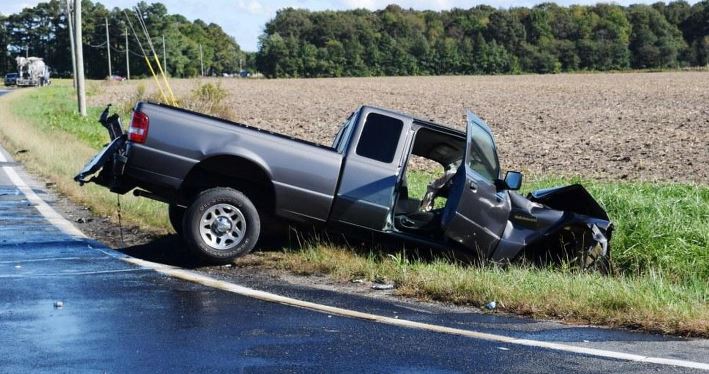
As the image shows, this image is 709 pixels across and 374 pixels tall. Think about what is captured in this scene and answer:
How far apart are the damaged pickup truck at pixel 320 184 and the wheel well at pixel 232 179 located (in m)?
0.01

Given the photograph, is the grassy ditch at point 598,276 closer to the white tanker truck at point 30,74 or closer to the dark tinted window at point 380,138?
the dark tinted window at point 380,138

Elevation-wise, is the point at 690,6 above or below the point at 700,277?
above

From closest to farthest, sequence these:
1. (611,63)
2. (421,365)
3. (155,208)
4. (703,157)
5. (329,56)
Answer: (421,365) → (155,208) → (703,157) → (611,63) → (329,56)

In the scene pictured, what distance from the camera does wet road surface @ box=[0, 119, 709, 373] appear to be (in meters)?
5.73

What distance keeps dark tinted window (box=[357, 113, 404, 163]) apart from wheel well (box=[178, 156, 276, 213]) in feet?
3.26

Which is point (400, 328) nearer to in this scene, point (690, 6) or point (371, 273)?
point (371, 273)

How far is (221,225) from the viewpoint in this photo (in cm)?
902

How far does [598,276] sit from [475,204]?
1.30m

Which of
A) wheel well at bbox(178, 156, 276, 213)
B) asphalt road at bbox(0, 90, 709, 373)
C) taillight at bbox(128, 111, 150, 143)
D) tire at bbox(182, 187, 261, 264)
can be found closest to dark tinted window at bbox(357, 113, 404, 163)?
wheel well at bbox(178, 156, 276, 213)

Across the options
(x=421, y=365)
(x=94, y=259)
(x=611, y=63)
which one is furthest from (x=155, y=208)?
(x=611, y=63)

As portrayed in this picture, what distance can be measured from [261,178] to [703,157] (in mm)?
14663

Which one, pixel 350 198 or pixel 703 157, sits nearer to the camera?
pixel 350 198

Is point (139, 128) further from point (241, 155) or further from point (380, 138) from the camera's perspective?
point (380, 138)

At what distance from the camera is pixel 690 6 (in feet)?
454
